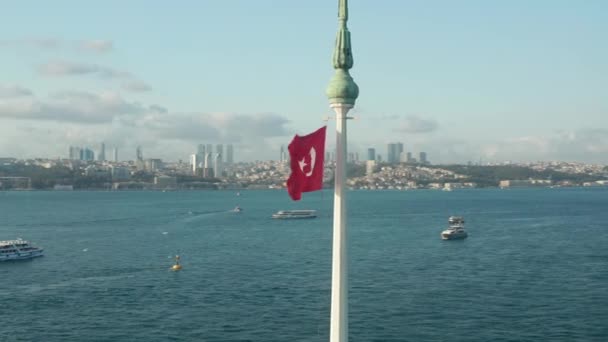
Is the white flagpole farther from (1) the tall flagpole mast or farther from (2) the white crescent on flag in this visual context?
(2) the white crescent on flag

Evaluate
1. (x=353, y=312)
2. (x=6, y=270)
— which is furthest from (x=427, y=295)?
(x=6, y=270)

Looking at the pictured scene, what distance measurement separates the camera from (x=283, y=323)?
133 feet

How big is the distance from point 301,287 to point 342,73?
39.0 metres

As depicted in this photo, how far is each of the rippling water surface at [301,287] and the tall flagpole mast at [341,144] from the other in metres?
23.9

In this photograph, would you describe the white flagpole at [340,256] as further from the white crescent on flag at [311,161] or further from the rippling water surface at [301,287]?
the rippling water surface at [301,287]

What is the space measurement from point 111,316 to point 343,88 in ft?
111

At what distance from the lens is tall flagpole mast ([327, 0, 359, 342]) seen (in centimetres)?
1430

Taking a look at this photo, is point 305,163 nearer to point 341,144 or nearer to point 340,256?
point 341,144

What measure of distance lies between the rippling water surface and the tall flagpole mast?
78.4 feet

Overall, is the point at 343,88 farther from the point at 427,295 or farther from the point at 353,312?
the point at 427,295

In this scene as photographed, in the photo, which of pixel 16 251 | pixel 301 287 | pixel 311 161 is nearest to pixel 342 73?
pixel 311 161

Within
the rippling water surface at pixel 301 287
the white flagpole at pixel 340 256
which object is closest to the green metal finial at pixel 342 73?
the white flagpole at pixel 340 256

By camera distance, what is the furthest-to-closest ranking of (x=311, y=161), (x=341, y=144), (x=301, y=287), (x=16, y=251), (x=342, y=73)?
(x=16, y=251) < (x=301, y=287) < (x=341, y=144) < (x=342, y=73) < (x=311, y=161)

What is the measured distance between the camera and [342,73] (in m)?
14.4
